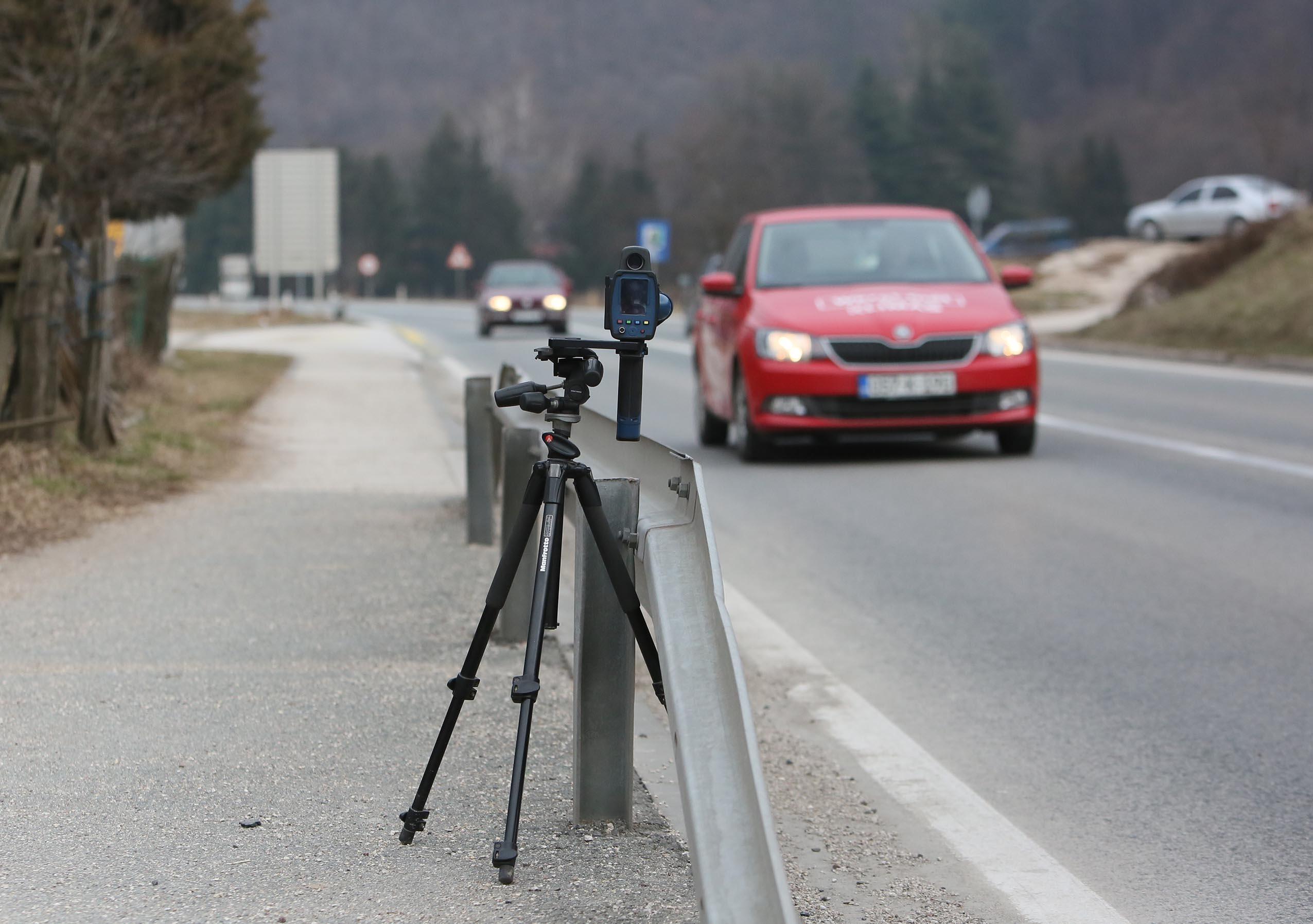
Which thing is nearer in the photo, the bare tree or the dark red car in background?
the bare tree

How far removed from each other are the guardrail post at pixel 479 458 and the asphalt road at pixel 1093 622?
111 cm

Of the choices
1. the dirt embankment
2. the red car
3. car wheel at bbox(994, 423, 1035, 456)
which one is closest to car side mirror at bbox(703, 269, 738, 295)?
the red car

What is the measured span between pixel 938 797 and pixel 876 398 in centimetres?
746

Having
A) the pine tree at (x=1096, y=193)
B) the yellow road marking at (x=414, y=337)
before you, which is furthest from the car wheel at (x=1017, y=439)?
the pine tree at (x=1096, y=193)

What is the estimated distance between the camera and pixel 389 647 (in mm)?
5992

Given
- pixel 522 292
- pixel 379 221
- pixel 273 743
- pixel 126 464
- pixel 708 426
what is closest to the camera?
pixel 273 743

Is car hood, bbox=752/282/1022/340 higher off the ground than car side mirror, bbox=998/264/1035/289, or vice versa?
car side mirror, bbox=998/264/1035/289

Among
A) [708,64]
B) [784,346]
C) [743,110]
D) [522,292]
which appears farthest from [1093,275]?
[708,64]

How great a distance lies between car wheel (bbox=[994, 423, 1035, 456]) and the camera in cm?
1240

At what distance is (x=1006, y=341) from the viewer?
12016 millimetres

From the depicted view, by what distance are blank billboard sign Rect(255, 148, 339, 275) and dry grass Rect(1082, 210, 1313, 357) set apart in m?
24.1

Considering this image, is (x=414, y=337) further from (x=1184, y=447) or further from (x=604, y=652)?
(x=604, y=652)

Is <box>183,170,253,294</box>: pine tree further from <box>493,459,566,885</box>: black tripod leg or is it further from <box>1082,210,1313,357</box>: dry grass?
<box>493,459,566,885</box>: black tripod leg

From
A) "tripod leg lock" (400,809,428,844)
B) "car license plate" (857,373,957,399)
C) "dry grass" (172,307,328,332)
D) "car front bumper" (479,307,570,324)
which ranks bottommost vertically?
"dry grass" (172,307,328,332)
